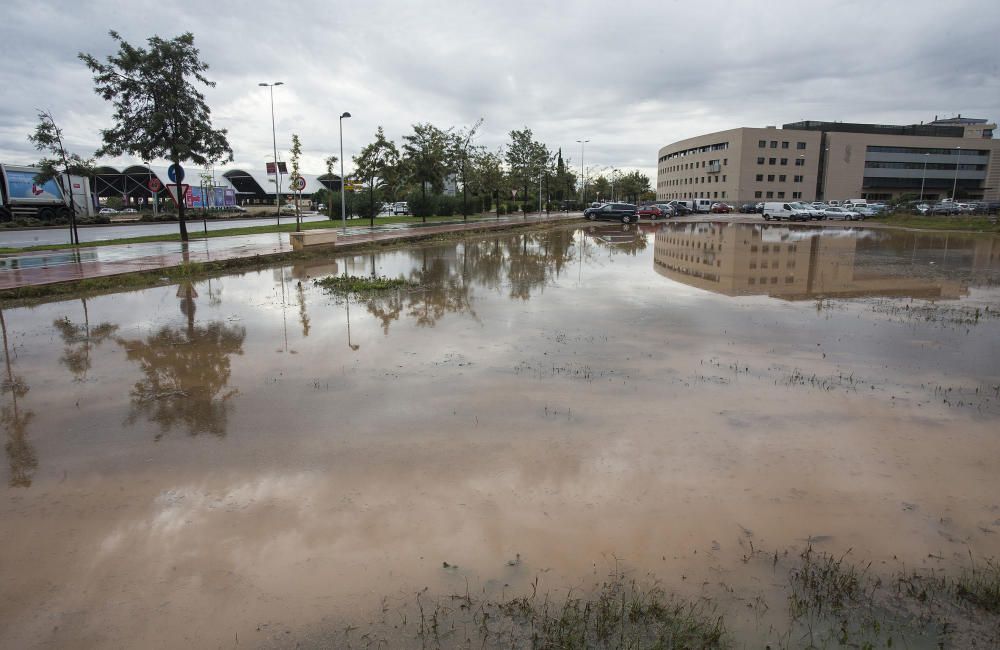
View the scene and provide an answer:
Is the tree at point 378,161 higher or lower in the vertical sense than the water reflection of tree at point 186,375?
higher

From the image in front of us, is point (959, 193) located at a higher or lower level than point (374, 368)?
higher

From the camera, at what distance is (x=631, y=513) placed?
5.07 meters

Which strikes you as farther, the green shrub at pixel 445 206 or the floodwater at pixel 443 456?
the green shrub at pixel 445 206

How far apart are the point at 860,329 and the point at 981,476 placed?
6.44 meters

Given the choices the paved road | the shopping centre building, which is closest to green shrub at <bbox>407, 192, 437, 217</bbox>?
the paved road

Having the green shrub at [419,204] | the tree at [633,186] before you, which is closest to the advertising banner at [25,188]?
the green shrub at [419,204]

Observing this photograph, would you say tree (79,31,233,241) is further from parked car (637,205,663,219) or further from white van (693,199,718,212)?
white van (693,199,718,212)

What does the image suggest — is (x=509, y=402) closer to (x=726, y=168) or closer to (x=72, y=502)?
(x=72, y=502)

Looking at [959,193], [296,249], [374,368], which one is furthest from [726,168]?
[374,368]

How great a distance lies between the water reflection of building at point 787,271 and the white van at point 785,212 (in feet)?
91.8

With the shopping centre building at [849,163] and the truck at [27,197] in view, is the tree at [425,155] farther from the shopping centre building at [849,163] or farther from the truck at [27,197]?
the shopping centre building at [849,163]

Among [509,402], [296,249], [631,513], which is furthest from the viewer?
[296,249]

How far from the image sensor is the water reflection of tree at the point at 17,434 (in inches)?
224

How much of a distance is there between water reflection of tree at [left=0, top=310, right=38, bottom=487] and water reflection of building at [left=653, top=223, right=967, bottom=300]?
14.9 m
